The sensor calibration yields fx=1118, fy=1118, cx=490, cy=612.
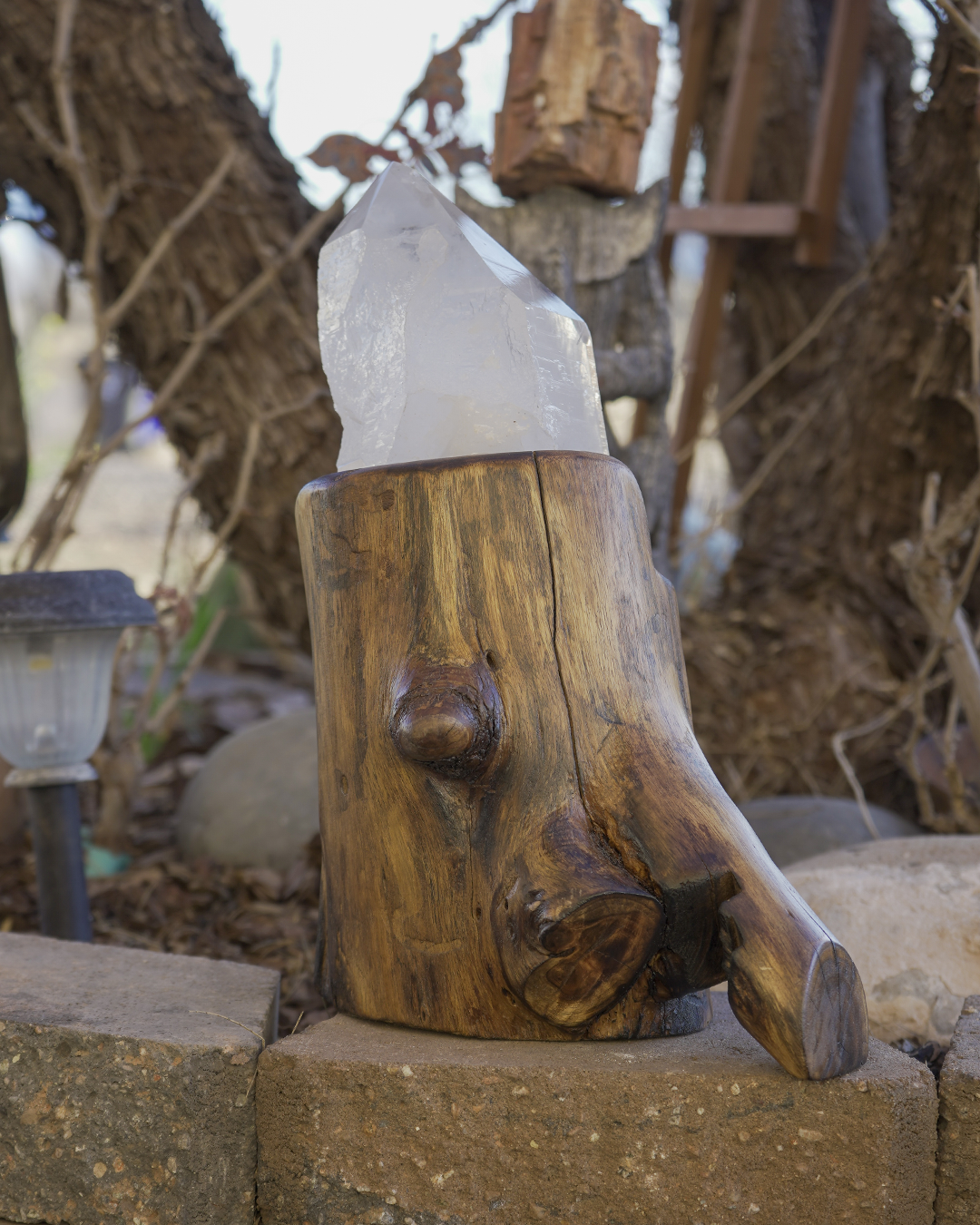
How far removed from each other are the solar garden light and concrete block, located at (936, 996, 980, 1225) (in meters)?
1.47

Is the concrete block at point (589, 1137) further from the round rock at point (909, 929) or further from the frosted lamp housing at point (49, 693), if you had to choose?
the frosted lamp housing at point (49, 693)

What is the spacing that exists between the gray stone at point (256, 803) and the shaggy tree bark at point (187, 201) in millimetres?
802

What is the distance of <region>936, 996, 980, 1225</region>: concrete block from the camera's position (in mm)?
1220

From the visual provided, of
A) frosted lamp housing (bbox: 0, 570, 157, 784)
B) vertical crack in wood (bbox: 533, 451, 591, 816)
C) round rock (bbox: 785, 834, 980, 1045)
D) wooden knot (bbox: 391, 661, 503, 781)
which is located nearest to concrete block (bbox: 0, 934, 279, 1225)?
wooden knot (bbox: 391, 661, 503, 781)

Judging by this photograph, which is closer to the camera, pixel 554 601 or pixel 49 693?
pixel 554 601

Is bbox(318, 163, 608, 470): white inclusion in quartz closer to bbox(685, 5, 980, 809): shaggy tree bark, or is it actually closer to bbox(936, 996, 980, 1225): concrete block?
bbox(936, 996, 980, 1225): concrete block

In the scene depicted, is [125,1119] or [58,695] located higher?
[58,695]

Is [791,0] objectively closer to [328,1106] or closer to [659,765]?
[659,765]

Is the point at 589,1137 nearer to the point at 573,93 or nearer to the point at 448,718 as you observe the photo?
the point at 448,718

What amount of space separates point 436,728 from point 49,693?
110cm

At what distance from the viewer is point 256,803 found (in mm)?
3049

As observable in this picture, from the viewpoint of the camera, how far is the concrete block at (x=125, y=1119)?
1284 millimetres

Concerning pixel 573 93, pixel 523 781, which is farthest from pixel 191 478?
pixel 523 781

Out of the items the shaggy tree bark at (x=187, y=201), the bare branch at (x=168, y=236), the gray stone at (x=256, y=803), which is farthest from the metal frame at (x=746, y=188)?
the gray stone at (x=256, y=803)
